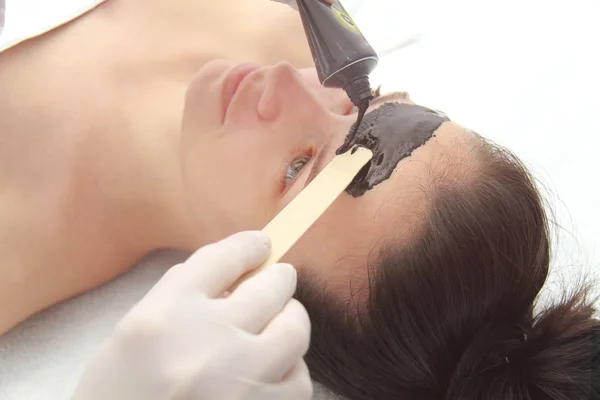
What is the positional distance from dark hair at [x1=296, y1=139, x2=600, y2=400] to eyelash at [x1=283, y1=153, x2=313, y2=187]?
0.46ft

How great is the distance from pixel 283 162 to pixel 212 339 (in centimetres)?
30

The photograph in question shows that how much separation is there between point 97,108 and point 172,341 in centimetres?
54

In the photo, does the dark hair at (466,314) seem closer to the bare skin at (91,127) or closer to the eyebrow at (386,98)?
the eyebrow at (386,98)

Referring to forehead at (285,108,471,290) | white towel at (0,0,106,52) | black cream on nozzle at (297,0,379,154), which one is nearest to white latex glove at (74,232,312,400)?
forehead at (285,108,471,290)

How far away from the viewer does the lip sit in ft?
2.67

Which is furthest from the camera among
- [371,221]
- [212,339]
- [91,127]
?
[91,127]

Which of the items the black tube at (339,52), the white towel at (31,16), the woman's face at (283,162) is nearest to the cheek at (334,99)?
the woman's face at (283,162)

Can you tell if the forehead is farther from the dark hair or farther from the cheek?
the cheek

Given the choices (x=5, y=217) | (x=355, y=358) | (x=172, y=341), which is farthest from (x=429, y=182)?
(x=5, y=217)

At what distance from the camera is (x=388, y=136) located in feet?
2.32

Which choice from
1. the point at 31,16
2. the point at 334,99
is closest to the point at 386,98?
the point at 334,99

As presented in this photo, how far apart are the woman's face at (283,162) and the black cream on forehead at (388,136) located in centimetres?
1

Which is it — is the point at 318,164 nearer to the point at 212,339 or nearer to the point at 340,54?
the point at 340,54

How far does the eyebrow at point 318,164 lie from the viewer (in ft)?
2.36
